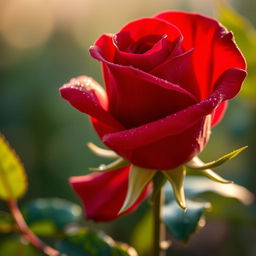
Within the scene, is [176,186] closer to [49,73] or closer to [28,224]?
[28,224]

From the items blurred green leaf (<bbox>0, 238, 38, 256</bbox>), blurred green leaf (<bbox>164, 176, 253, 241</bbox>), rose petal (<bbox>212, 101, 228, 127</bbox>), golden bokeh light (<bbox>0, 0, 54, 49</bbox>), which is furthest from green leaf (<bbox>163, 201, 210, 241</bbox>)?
golden bokeh light (<bbox>0, 0, 54, 49</bbox>)

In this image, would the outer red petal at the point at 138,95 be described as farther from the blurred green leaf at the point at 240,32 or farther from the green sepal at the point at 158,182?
the blurred green leaf at the point at 240,32

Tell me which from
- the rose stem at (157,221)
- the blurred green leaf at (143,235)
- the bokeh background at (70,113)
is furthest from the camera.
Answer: the bokeh background at (70,113)

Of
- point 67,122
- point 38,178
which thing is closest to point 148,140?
point 38,178

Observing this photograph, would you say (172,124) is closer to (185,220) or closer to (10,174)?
(185,220)

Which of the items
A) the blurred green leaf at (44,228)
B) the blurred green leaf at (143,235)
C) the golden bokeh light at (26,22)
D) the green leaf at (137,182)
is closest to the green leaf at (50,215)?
the blurred green leaf at (44,228)
